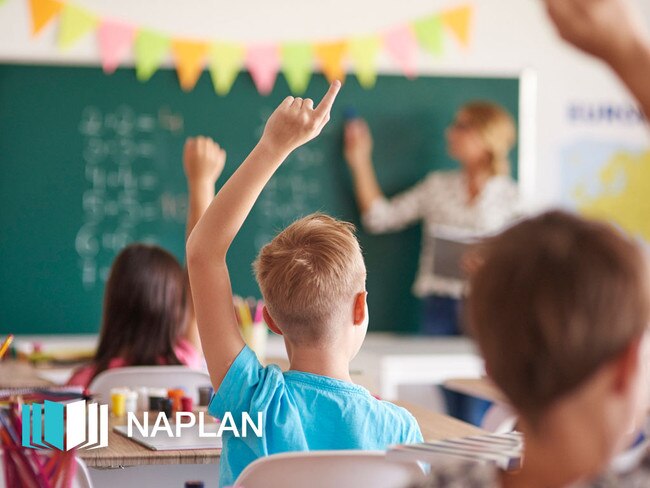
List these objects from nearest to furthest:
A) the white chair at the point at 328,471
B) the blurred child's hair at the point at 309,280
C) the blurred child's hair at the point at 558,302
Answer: the blurred child's hair at the point at 558,302, the white chair at the point at 328,471, the blurred child's hair at the point at 309,280

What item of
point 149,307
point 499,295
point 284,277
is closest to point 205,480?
point 149,307

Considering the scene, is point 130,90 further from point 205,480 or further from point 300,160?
point 205,480

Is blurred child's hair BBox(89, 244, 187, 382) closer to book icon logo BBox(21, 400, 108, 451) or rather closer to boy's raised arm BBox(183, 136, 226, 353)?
boy's raised arm BBox(183, 136, 226, 353)


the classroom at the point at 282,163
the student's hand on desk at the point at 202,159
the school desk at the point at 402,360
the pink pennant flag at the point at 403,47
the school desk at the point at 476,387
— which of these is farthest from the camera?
the pink pennant flag at the point at 403,47

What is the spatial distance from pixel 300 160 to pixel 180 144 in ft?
2.11

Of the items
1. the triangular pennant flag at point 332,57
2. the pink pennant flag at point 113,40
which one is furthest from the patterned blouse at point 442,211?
the pink pennant flag at point 113,40

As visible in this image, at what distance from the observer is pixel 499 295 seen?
2.98 ft

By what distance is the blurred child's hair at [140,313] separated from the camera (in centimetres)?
291

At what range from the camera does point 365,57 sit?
541 cm

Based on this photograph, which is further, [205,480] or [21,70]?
[21,70]

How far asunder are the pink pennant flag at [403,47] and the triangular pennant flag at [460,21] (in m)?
0.22

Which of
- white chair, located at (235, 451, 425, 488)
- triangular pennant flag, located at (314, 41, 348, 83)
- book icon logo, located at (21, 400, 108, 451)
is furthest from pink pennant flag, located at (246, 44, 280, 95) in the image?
white chair, located at (235, 451, 425, 488)

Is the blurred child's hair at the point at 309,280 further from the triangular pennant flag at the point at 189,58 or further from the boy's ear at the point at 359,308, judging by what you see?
the triangular pennant flag at the point at 189,58

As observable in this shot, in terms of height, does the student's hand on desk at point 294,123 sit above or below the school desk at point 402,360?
above
